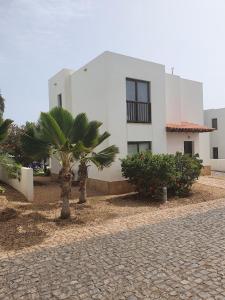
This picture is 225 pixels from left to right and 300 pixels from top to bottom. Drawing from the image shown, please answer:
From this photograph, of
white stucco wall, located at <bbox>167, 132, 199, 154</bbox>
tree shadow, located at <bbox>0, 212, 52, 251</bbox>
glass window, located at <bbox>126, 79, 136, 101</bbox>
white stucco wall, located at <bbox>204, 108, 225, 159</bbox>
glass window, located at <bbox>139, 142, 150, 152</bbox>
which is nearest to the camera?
tree shadow, located at <bbox>0, 212, 52, 251</bbox>

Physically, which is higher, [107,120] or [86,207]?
[107,120]

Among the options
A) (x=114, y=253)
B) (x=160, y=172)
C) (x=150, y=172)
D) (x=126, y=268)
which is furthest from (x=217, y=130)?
(x=126, y=268)

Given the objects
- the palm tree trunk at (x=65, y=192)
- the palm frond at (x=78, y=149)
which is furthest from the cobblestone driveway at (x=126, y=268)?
the palm frond at (x=78, y=149)

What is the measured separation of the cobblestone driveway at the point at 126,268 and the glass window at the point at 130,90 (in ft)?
30.2

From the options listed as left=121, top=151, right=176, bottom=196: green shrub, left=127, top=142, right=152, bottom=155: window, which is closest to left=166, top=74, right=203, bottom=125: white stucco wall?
left=127, top=142, right=152, bottom=155: window

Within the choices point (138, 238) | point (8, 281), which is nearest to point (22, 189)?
point (138, 238)

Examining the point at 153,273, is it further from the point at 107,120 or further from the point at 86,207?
the point at 107,120

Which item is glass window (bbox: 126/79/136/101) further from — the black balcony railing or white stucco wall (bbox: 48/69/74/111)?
white stucco wall (bbox: 48/69/74/111)

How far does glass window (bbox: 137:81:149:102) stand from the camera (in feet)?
52.8

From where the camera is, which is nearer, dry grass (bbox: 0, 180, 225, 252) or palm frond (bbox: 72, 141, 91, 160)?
dry grass (bbox: 0, 180, 225, 252)

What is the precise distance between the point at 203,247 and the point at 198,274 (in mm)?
1486

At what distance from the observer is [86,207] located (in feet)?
38.1

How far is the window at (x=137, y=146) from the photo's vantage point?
52.0 ft

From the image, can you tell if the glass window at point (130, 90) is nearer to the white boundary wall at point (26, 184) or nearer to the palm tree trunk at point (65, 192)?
the white boundary wall at point (26, 184)
